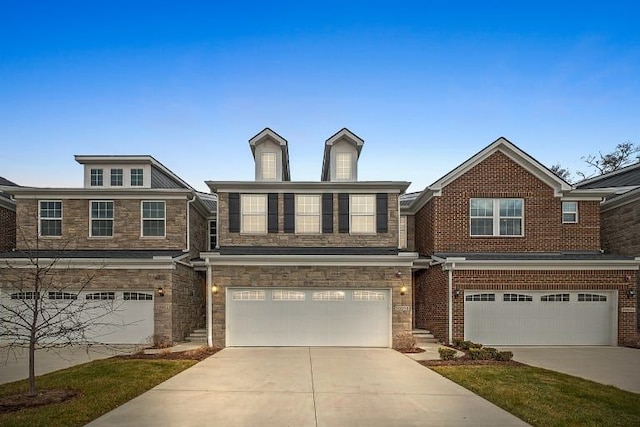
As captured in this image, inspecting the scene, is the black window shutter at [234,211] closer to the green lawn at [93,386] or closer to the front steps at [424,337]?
the green lawn at [93,386]

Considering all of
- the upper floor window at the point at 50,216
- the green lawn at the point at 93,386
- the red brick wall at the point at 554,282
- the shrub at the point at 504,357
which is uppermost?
the upper floor window at the point at 50,216

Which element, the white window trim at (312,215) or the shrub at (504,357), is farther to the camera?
the white window trim at (312,215)

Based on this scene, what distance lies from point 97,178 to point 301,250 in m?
9.52

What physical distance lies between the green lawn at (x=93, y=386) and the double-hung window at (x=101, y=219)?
6845mm

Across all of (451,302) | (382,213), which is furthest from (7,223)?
(451,302)

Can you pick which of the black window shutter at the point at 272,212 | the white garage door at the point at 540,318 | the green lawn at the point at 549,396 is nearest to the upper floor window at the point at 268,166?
the black window shutter at the point at 272,212

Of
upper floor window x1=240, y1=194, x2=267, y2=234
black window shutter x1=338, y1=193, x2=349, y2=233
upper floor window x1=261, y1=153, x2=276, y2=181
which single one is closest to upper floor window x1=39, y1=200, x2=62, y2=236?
upper floor window x1=240, y1=194, x2=267, y2=234

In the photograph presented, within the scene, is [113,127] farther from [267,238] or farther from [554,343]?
[554,343]

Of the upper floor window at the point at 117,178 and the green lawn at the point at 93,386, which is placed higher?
the upper floor window at the point at 117,178

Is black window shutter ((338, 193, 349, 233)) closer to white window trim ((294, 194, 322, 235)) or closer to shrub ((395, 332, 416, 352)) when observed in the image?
white window trim ((294, 194, 322, 235))

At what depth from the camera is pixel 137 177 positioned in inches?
696

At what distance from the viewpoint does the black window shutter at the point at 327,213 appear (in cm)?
1644

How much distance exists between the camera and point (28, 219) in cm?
1684

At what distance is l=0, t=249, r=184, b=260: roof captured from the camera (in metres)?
15.2
